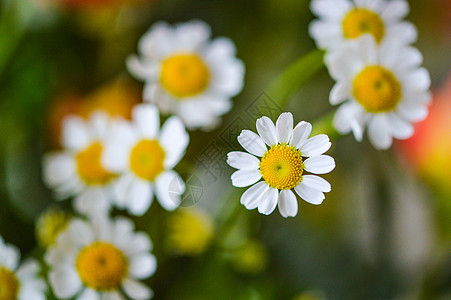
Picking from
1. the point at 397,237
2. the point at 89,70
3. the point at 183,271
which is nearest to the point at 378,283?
the point at 397,237

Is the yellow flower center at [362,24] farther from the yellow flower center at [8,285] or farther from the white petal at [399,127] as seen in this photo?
the yellow flower center at [8,285]

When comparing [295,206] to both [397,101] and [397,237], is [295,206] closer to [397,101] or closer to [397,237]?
[397,101]

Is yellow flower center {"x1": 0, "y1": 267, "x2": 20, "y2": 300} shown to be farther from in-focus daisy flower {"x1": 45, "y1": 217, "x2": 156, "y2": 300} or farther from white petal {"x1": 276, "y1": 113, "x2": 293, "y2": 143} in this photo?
white petal {"x1": 276, "y1": 113, "x2": 293, "y2": 143}

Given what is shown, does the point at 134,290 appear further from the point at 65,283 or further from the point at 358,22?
the point at 358,22

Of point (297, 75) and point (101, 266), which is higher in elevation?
point (297, 75)

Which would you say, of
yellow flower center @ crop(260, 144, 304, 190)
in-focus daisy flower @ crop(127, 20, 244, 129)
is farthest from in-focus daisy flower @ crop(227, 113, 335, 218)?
in-focus daisy flower @ crop(127, 20, 244, 129)

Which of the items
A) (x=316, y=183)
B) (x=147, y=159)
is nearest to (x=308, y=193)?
(x=316, y=183)

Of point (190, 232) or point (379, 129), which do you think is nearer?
point (379, 129)
